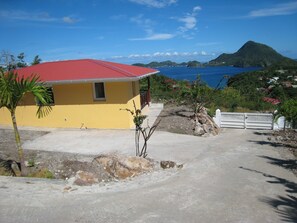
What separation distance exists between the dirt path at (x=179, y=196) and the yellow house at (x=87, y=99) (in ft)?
15.6

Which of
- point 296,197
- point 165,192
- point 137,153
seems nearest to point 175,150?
point 137,153

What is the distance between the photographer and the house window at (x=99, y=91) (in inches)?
561

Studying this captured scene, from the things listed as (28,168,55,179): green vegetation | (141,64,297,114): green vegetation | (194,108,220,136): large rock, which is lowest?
(28,168,55,179): green vegetation

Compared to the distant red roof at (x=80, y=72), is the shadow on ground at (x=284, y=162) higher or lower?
lower

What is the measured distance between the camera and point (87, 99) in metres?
14.3

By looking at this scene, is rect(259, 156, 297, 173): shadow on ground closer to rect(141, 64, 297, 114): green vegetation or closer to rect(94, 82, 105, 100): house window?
rect(141, 64, 297, 114): green vegetation

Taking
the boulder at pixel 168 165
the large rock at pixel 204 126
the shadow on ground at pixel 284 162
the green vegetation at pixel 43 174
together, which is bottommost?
the shadow on ground at pixel 284 162

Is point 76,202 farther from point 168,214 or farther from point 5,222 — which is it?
point 168,214

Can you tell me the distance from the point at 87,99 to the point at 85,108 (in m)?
0.48

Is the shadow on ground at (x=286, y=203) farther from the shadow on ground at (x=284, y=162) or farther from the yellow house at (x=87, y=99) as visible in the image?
the yellow house at (x=87, y=99)

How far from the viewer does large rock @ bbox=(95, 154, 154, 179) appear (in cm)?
862

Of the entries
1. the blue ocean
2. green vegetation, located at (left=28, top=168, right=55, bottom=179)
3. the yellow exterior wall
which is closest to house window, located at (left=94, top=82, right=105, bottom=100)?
the yellow exterior wall

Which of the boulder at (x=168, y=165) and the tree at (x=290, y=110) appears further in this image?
the tree at (x=290, y=110)

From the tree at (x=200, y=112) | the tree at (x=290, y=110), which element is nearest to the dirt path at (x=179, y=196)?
the tree at (x=290, y=110)
